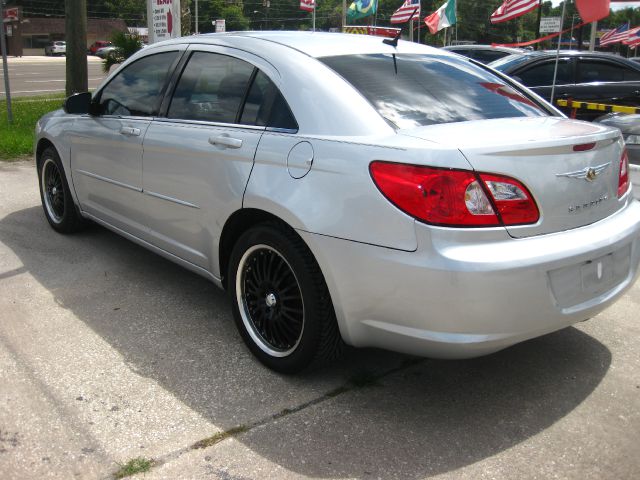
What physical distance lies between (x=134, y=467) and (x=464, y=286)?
1.45 m

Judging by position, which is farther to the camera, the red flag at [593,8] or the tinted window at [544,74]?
the tinted window at [544,74]

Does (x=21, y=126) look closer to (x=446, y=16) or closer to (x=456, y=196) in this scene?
(x=456, y=196)

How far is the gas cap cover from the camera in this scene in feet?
9.53

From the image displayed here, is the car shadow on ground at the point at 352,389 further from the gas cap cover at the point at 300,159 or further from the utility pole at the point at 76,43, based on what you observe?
the utility pole at the point at 76,43

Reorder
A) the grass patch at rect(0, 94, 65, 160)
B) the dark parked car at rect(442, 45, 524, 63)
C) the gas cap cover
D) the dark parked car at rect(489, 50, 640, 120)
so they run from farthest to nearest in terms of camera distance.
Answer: the dark parked car at rect(442, 45, 524, 63) → the dark parked car at rect(489, 50, 640, 120) → the grass patch at rect(0, 94, 65, 160) → the gas cap cover

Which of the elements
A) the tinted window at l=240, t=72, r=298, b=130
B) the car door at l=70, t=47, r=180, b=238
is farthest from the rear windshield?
the car door at l=70, t=47, r=180, b=238

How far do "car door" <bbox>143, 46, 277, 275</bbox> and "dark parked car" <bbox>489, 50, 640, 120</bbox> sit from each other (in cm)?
684

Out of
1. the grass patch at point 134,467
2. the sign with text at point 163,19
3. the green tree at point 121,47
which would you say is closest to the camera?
the grass patch at point 134,467

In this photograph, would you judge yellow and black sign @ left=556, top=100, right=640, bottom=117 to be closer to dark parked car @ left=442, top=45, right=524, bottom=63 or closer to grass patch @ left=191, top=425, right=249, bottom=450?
dark parked car @ left=442, top=45, right=524, bottom=63

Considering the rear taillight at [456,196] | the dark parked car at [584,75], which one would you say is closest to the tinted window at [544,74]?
the dark parked car at [584,75]

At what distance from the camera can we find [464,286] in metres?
2.48

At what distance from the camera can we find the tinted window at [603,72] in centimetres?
966

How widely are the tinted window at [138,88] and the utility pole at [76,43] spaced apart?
7.21 m

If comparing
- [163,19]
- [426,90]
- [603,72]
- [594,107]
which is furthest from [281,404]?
[603,72]
